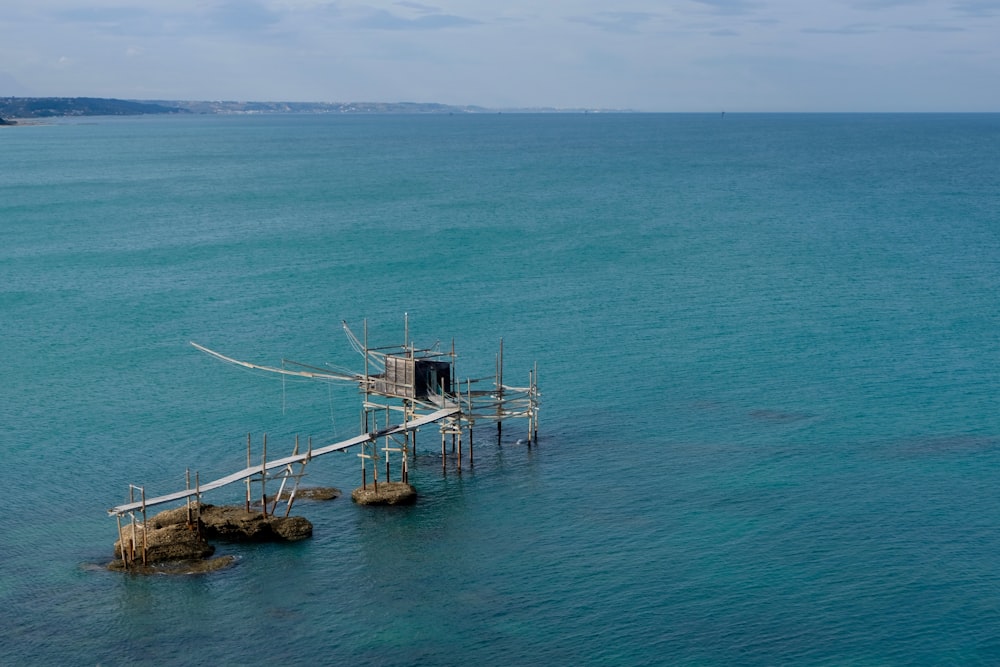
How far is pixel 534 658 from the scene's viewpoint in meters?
35.3

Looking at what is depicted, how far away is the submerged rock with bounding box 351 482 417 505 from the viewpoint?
46781 mm

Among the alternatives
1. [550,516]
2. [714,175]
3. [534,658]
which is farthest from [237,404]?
[714,175]

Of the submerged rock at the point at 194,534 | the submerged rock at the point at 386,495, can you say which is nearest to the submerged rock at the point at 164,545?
the submerged rock at the point at 194,534

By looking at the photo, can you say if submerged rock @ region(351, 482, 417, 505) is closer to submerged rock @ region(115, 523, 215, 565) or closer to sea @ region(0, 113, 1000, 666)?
sea @ region(0, 113, 1000, 666)

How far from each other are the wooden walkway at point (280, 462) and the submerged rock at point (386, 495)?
6.61 feet

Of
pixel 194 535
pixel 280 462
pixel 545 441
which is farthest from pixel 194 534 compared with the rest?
pixel 545 441

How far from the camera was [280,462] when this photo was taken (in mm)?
45844

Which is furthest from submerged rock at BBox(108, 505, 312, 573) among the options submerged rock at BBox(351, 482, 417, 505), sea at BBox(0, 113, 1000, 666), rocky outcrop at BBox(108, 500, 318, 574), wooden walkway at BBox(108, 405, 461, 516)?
submerged rock at BBox(351, 482, 417, 505)

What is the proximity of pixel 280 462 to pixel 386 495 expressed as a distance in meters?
4.55

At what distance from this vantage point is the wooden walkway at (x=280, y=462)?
4139cm

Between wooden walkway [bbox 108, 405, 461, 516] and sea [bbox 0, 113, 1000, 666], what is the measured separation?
85.8 inches

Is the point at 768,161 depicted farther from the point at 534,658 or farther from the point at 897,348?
the point at 534,658

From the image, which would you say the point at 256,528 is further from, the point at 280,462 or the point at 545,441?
the point at 545,441

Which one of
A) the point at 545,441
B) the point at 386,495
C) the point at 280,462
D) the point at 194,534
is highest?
the point at 280,462
